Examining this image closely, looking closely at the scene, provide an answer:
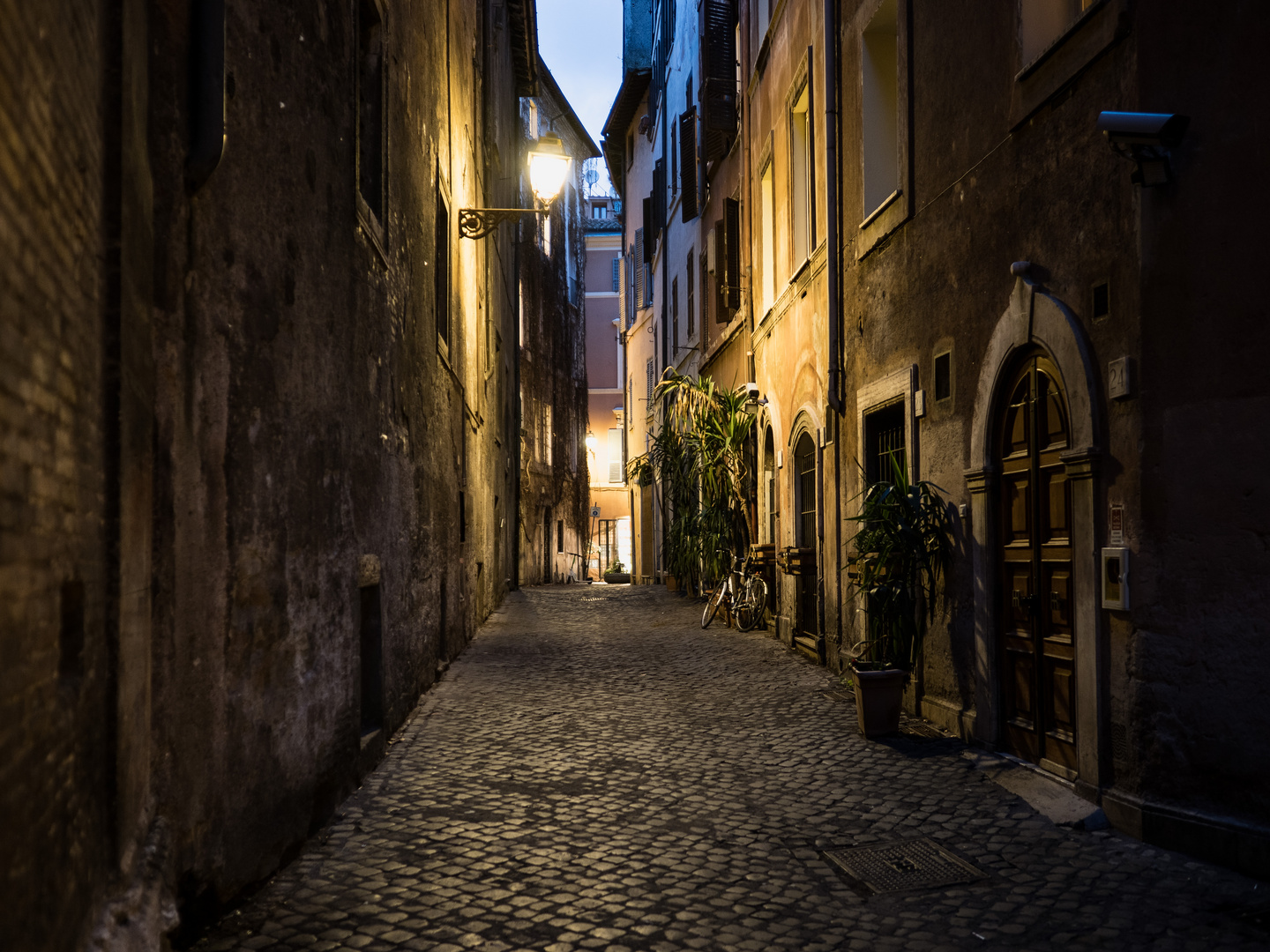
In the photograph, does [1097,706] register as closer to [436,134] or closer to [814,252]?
[814,252]

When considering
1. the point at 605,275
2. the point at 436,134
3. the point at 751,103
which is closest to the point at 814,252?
the point at 436,134

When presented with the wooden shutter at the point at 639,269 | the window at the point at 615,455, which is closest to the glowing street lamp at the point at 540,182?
the wooden shutter at the point at 639,269

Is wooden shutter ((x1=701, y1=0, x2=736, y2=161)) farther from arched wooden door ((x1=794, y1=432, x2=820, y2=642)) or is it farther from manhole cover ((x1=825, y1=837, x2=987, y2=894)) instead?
manhole cover ((x1=825, y1=837, x2=987, y2=894))

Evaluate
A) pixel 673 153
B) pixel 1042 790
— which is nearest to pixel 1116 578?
pixel 1042 790

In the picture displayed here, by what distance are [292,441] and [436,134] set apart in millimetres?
6261

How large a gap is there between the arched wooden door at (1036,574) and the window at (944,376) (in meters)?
0.79

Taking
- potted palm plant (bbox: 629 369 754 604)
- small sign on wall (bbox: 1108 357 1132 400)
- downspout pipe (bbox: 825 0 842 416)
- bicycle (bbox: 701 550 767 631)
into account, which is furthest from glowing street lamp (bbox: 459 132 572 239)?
small sign on wall (bbox: 1108 357 1132 400)

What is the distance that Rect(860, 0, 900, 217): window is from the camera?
364 inches

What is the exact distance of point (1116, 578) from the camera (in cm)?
514

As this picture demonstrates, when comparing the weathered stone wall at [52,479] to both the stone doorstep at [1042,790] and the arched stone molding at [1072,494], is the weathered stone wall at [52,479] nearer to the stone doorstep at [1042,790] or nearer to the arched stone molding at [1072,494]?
the stone doorstep at [1042,790]

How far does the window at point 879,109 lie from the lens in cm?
925

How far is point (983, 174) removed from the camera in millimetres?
6754

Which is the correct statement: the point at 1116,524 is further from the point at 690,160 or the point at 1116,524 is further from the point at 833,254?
the point at 690,160

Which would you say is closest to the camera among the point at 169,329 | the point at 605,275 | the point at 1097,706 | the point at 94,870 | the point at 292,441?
the point at 94,870
